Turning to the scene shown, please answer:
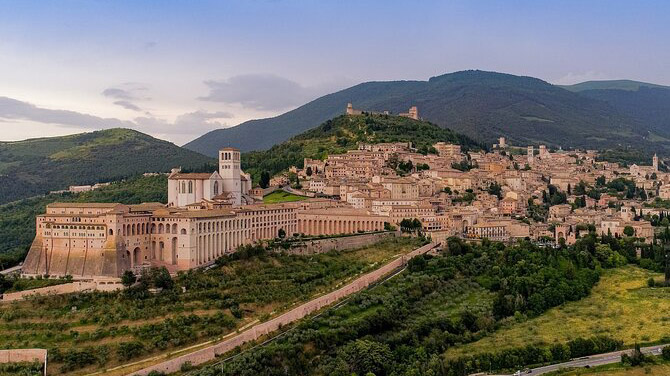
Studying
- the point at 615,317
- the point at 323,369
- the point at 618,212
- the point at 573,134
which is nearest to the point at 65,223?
the point at 323,369

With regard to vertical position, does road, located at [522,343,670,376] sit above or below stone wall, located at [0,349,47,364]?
below

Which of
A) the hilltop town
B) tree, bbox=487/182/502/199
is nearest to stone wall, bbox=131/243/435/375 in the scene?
the hilltop town

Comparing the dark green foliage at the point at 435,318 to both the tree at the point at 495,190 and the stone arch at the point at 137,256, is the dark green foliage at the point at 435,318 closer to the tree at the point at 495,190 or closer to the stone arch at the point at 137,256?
the stone arch at the point at 137,256

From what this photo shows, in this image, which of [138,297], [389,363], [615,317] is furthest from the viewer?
[615,317]

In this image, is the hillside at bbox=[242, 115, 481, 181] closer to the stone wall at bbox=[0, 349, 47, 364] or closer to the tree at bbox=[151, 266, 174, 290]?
the tree at bbox=[151, 266, 174, 290]

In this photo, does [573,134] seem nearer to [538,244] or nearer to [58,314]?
[538,244]

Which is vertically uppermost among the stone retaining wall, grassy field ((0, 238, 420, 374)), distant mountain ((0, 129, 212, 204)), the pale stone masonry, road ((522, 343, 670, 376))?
distant mountain ((0, 129, 212, 204))

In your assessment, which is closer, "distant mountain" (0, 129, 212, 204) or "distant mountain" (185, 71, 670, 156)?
"distant mountain" (0, 129, 212, 204)

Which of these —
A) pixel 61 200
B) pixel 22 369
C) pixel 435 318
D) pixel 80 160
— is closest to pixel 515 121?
pixel 80 160
